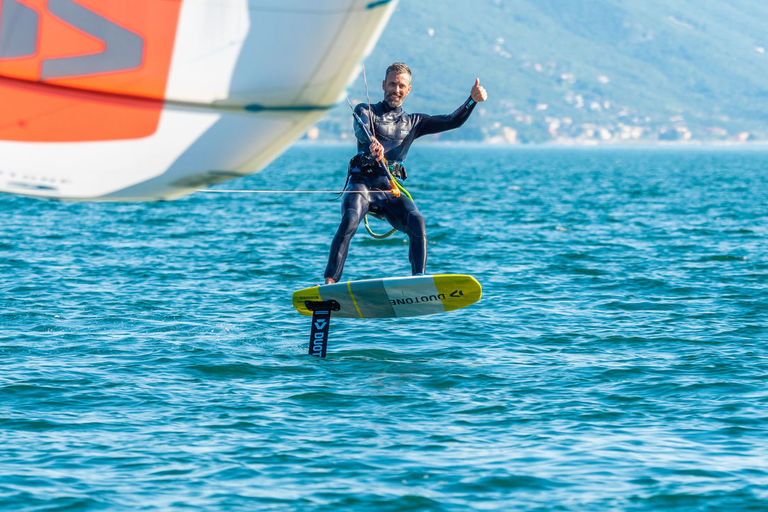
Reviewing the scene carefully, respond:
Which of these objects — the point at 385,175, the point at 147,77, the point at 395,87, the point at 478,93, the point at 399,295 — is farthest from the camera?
the point at 399,295

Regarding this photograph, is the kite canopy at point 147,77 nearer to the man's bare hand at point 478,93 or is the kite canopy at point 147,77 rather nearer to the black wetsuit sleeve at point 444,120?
the man's bare hand at point 478,93

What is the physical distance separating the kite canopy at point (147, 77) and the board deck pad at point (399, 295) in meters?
5.37

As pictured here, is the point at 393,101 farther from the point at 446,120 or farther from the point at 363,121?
the point at 446,120

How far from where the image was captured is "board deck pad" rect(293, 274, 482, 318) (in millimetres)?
12984

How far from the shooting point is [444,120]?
12336 millimetres

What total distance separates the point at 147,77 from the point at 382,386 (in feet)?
25.7

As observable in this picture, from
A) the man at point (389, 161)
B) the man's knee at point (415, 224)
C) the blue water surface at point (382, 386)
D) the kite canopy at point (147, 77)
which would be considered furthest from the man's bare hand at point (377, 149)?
the kite canopy at point (147, 77)

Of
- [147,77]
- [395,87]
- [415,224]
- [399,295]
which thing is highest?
[395,87]

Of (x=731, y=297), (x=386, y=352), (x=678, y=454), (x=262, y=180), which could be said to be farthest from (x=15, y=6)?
(x=262, y=180)

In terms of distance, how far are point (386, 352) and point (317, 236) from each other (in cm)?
2031

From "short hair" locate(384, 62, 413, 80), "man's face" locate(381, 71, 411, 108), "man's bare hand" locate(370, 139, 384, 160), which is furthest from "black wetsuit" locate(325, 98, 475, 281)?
"short hair" locate(384, 62, 413, 80)

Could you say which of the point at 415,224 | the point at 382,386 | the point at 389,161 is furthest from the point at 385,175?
the point at 382,386

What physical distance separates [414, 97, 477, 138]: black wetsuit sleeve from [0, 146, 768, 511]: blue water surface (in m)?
3.32

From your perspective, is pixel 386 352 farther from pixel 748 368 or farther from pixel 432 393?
pixel 748 368
